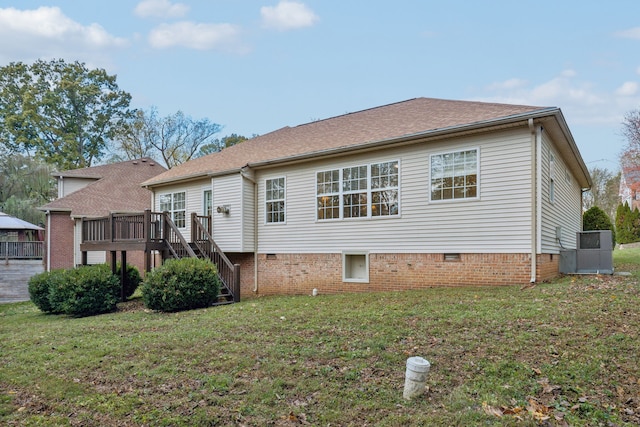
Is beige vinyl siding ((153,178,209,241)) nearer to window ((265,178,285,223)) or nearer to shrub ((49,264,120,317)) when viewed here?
window ((265,178,285,223))

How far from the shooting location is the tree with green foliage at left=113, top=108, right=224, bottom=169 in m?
35.0

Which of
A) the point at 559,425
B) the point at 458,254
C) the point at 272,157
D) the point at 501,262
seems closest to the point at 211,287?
the point at 272,157

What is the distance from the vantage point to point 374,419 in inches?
141

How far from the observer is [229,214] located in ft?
42.5

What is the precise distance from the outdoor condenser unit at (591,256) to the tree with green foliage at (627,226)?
65.9 ft

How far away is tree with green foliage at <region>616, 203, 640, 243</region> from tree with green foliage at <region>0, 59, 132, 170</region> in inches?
1545

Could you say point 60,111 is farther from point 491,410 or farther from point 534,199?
point 491,410

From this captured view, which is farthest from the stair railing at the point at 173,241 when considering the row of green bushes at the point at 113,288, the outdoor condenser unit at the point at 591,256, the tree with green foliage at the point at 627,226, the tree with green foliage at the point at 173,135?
the tree with green foliage at the point at 627,226

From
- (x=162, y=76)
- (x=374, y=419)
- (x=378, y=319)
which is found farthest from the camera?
(x=162, y=76)

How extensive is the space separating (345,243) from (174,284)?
429cm

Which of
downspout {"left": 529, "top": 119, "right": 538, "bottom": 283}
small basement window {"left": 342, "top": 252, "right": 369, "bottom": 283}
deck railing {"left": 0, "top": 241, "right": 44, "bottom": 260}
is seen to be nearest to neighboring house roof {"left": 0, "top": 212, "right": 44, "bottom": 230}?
deck railing {"left": 0, "top": 241, "right": 44, "bottom": 260}

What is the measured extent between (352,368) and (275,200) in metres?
8.47

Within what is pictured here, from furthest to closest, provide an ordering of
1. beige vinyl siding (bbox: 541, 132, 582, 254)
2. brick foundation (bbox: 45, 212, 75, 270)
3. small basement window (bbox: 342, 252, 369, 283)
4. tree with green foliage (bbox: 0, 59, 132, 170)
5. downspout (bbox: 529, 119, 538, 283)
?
tree with green foliage (bbox: 0, 59, 132, 170)
brick foundation (bbox: 45, 212, 75, 270)
small basement window (bbox: 342, 252, 369, 283)
beige vinyl siding (bbox: 541, 132, 582, 254)
downspout (bbox: 529, 119, 538, 283)

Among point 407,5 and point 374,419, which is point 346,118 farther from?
point 374,419
